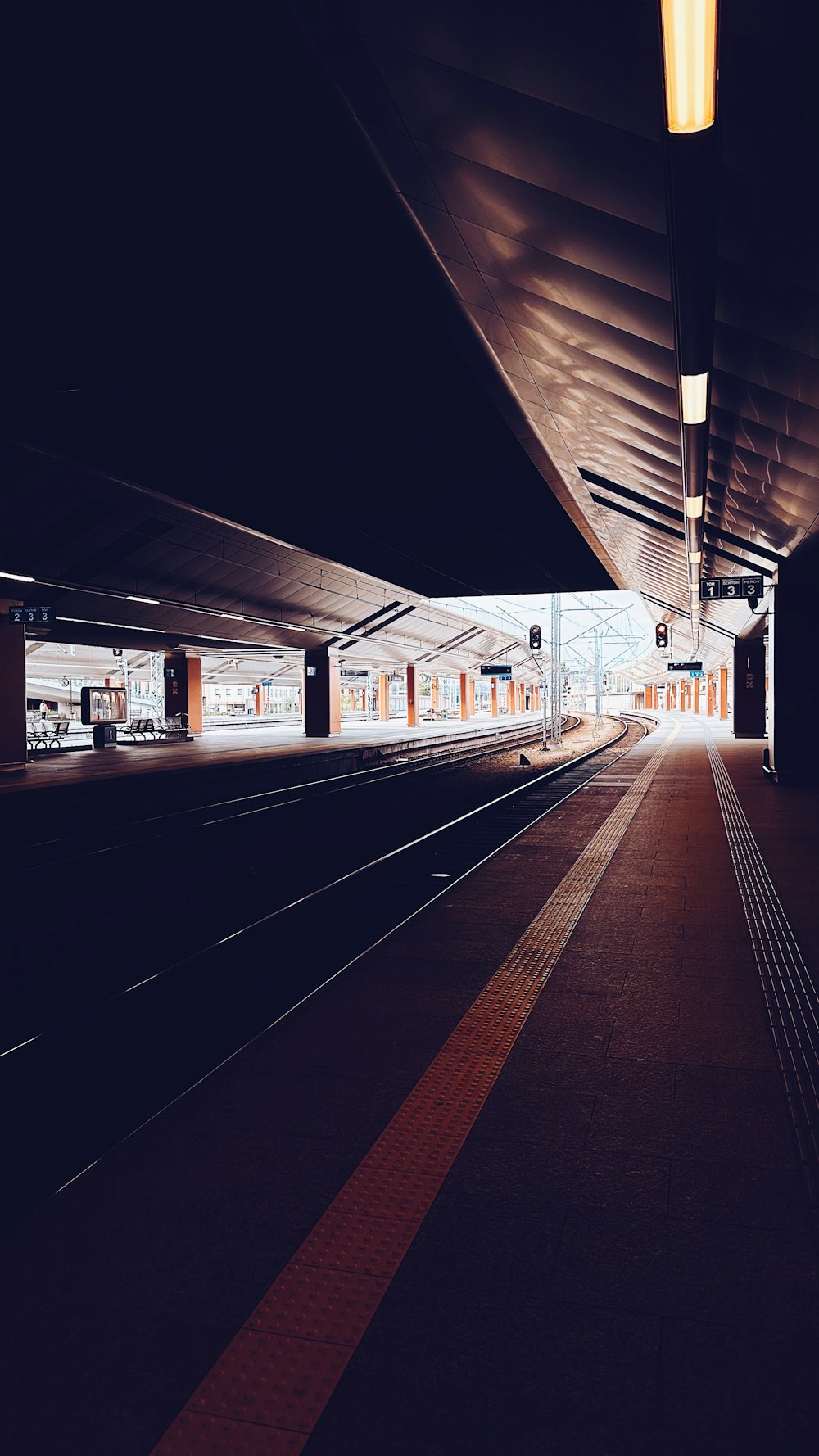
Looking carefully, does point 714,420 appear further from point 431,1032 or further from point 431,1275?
point 431,1275

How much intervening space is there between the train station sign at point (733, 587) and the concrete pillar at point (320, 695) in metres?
20.7

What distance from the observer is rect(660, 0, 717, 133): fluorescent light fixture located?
8.29 ft

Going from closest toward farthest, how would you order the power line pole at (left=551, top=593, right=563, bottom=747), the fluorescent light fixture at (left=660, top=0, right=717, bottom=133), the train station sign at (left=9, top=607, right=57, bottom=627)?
the fluorescent light fixture at (left=660, top=0, right=717, bottom=133) < the train station sign at (left=9, top=607, right=57, bottom=627) < the power line pole at (left=551, top=593, right=563, bottom=747)

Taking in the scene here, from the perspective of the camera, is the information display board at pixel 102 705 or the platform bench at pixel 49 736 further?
the platform bench at pixel 49 736

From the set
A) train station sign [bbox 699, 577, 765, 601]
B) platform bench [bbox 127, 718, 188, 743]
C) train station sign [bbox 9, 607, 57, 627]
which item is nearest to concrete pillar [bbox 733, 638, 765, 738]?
train station sign [bbox 699, 577, 765, 601]

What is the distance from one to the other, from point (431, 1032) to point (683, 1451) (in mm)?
2478

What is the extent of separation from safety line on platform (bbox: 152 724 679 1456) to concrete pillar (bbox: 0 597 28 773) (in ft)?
63.7

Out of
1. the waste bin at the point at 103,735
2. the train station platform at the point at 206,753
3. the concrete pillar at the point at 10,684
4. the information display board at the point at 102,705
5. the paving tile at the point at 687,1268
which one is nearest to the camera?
the paving tile at the point at 687,1268

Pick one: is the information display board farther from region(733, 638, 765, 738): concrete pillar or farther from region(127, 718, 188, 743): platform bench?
region(733, 638, 765, 738): concrete pillar

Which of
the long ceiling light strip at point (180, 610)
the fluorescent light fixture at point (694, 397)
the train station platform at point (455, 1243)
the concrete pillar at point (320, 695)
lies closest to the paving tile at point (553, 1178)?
the train station platform at point (455, 1243)

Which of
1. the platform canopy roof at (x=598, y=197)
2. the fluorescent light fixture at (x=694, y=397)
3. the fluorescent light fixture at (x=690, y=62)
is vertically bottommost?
the fluorescent light fixture at (x=690, y=62)

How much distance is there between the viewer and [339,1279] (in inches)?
94.8

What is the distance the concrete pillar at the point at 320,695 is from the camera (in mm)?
35719

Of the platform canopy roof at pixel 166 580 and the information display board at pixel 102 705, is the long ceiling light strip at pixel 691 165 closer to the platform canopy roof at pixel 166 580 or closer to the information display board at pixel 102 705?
the platform canopy roof at pixel 166 580
